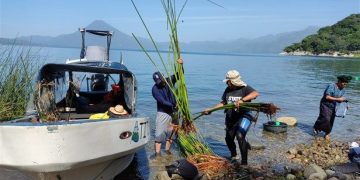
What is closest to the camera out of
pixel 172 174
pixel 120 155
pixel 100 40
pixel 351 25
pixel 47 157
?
pixel 47 157

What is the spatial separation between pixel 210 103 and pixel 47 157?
57.0 ft

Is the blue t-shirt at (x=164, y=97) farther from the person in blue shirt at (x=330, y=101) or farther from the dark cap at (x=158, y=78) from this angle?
the person in blue shirt at (x=330, y=101)

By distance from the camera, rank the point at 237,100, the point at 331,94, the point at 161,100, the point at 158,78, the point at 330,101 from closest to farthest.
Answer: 1. the point at 237,100
2. the point at 158,78
3. the point at 161,100
4. the point at 331,94
5. the point at 330,101

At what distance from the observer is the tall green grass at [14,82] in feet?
34.4

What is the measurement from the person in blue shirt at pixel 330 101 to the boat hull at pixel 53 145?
24.1ft

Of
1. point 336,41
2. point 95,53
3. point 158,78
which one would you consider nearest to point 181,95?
point 158,78

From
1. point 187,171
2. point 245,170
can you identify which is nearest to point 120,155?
point 187,171

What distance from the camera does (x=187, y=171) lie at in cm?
746

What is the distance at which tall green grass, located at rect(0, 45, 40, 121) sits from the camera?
10500 mm

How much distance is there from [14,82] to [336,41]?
16962 centimetres

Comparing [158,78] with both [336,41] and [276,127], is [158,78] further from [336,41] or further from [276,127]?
[336,41]

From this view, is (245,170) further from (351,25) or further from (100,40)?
(351,25)

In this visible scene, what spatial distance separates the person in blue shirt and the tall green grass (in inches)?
305

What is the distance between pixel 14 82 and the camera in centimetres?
1071
